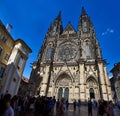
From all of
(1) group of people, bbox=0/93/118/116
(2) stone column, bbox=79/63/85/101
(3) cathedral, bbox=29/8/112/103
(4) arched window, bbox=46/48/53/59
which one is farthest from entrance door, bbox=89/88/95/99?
(1) group of people, bbox=0/93/118/116

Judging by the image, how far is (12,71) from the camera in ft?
49.9

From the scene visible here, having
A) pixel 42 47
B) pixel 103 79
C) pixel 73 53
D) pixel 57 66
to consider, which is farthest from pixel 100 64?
pixel 42 47

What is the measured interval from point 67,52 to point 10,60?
1599cm

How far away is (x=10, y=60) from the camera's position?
15781 millimetres

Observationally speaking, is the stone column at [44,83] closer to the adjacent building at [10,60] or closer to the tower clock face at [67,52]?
the tower clock face at [67,52]

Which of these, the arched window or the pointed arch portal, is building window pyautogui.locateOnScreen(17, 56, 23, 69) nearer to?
the pointed arch portal

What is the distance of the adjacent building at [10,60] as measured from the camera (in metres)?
14.5

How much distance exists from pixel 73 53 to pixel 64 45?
3972 millimetres

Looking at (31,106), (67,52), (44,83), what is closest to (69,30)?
(67,52)

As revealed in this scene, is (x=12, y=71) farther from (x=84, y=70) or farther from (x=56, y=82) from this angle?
(x=84, y=70)

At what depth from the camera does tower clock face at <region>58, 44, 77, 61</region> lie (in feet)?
90.3

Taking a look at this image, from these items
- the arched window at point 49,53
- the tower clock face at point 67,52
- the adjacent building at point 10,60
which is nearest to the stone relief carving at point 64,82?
the tower clock face at point 67,52

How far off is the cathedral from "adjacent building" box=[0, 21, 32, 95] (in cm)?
702

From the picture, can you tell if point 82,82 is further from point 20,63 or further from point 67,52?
point 20,63
